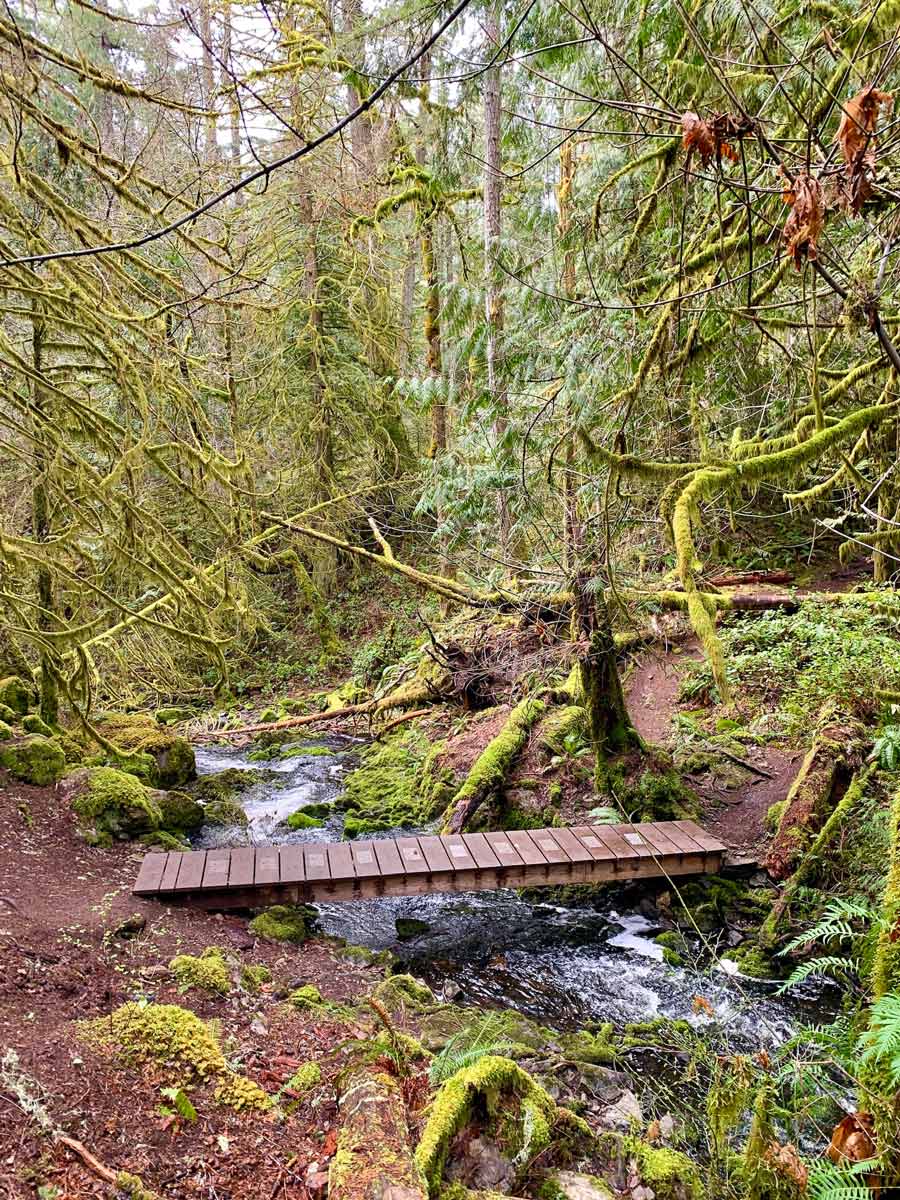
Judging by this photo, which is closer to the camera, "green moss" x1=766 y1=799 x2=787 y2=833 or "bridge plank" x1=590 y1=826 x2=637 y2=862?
"bridge plank" x1=590 y1=826 x2=637 y2=862

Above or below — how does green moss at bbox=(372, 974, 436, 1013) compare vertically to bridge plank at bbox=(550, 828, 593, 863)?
below

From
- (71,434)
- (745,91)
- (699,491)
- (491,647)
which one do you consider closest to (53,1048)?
(699,491)

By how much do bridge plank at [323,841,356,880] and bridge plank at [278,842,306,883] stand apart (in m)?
0.24

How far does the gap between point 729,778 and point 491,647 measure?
11.5 ft

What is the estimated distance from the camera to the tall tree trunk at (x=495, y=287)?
6594 mm

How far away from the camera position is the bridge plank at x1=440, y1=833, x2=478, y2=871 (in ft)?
20.7

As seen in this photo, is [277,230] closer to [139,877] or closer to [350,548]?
[350,548]

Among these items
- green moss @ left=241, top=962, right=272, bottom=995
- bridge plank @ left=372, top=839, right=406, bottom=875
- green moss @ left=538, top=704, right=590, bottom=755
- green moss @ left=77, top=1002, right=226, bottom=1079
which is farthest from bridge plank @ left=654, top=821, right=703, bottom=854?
green moss @ left=77, top=1002, right=226, bottom=1079

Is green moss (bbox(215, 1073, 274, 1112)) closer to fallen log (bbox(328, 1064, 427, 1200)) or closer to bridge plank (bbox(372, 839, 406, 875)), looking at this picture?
fallen log (bbox(328, 1064, 427, 1200))

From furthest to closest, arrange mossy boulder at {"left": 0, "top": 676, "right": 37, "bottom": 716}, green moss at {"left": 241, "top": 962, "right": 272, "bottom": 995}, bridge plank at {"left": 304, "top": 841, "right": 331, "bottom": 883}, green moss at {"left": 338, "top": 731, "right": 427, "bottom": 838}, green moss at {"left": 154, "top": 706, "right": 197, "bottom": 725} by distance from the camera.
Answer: green moss at {"left": 154, "top": 706, "right": 197, "bottom": 725}
green moss at {"left": 338, "top": 731, "right": 427, "bottom": 838}
mossy boulder at {"left": 0, "top": 676, "right": 37, "bottom": 716}
bridge plank at {"left": 304, "top": 841, "right": 331, "bottom": 883}
green moss at {"left": 241, "top": 962, "right": 272, "bottom": 995}

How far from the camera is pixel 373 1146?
283 centimetres

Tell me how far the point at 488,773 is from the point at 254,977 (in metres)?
3.90

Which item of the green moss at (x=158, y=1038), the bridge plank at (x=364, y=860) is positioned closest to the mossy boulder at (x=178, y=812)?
the bridge plank at (x=364, y=860)

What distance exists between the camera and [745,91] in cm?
412
